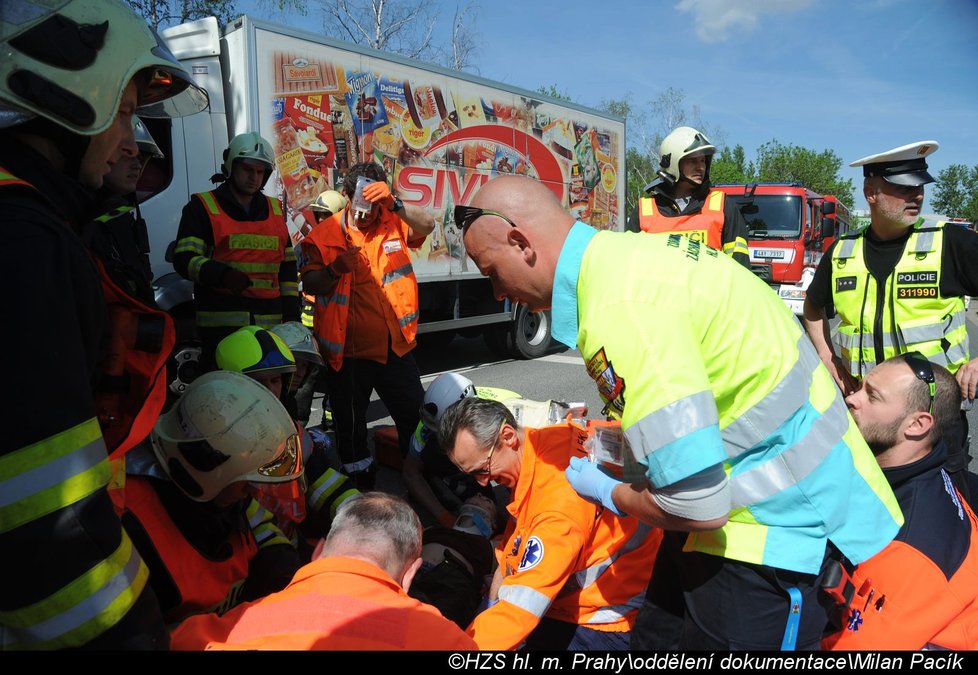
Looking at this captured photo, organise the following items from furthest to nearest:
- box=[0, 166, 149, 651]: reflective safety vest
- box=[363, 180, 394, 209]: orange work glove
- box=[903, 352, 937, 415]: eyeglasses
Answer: box=[363, 180, 394, 209]: orange work glove < box=[903, 352, 937, 415]: eyeglasses < box=[0, 166, 149, 651]: reflective safety vest

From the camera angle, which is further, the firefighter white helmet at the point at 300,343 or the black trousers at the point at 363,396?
the black trousers at the point at 363,396

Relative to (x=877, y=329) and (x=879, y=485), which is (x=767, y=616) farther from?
(x=877, y=329)

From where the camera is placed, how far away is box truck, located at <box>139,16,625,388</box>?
485 centimetres

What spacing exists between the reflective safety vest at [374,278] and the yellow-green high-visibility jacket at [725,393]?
2540 millimetres

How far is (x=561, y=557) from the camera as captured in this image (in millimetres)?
1827

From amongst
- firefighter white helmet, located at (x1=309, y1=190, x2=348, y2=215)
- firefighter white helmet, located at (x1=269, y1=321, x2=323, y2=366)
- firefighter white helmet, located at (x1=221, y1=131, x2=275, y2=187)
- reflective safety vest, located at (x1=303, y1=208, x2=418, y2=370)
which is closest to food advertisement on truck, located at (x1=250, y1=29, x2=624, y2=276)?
firefighter white helmet, located at (x1=309, y1=190, x2=348, y2=215)

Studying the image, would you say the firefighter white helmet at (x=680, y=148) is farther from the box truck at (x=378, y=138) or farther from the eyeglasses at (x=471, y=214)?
the eyeglasses at (x=471, y=214)

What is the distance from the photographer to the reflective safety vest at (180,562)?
5.69ft

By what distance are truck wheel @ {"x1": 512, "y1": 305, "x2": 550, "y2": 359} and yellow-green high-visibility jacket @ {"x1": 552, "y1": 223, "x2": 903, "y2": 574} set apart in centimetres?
681

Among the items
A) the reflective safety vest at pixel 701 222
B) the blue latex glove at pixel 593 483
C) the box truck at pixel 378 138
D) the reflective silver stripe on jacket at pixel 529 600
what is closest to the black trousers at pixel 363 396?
the box truck at pixel 378 138

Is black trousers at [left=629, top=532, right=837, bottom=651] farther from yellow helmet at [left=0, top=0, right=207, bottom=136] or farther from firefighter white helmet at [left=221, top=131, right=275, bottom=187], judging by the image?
firefighter white helmet at [left=221, top=131, right=275, bottom=187]

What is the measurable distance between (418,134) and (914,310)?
4728 mm

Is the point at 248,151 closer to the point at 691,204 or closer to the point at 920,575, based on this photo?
the point at 691,204

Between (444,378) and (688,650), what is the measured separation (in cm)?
233
